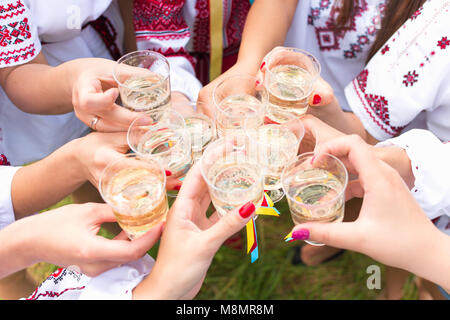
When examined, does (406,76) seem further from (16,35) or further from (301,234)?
(16,35)

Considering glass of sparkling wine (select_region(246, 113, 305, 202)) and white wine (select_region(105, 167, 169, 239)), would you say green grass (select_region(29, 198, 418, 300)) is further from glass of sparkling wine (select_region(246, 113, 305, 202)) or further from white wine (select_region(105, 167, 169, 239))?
white wine (select_region(105, 167, 169, 239))

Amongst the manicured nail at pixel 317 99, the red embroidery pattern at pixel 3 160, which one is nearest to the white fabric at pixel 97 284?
the red embroidery pattern at pixel 3 160

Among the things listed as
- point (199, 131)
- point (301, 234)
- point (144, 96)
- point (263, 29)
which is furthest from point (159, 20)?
point (301, 234)

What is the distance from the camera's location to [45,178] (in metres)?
1.81

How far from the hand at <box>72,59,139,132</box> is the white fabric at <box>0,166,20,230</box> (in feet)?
1.51

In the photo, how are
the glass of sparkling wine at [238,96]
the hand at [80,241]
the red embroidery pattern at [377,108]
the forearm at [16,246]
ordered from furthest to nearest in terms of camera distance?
1. the red embroidery pattern at [377,108]
2. the glass of sparkling wine at [238,96]
3. the forearm at [16,246]
4. the hand at [80,241]

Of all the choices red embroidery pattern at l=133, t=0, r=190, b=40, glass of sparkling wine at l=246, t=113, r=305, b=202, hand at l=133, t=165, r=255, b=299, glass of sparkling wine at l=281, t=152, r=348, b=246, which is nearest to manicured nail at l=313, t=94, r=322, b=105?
glass of sparkling wine at l=246, t=113, r=305, b=202

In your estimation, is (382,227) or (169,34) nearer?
(382,227)

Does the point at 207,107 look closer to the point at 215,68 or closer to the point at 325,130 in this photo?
the point at 325,130

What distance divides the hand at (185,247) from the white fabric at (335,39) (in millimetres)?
1450

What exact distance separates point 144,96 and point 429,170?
1282 millimetres

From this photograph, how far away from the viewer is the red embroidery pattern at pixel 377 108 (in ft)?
6.32

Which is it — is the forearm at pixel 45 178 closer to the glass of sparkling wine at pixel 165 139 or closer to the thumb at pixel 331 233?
the glass of sparkling wine at pixel 165 139

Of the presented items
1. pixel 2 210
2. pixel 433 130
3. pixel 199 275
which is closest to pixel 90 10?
pixel 2 210
